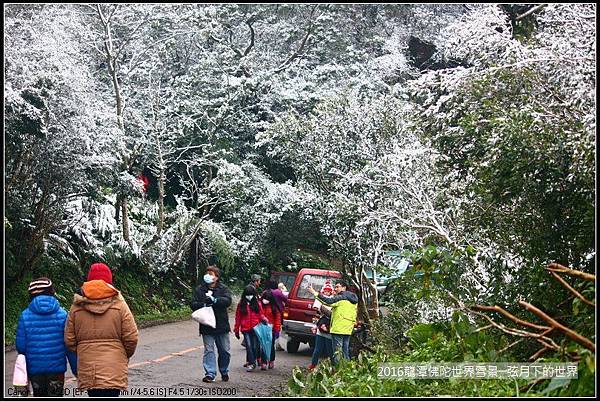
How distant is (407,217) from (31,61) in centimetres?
811

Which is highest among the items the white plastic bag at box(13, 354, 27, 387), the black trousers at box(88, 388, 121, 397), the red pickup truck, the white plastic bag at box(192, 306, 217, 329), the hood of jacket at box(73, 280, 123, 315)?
the hood of jacket at box(73, 280, 123, 315)

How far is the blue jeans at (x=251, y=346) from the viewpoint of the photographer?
46.4ft

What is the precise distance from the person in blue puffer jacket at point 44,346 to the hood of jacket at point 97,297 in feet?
1.07

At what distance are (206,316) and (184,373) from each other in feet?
7.51

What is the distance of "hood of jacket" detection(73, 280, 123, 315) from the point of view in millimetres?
7633

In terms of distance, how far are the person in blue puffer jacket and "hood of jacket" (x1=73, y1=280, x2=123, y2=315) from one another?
0.33 m

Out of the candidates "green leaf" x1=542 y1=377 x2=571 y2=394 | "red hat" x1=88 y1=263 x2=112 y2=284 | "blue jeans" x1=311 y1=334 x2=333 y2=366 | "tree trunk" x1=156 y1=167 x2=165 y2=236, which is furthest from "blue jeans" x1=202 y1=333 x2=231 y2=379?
"tree trunk" x1=156 y1=167 x2=165 y2=236

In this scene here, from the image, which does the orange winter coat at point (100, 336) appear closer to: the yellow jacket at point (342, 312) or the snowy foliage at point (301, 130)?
the snowy foliage at point (301, 130)

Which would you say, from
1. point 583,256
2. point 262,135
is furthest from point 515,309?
point 262,135

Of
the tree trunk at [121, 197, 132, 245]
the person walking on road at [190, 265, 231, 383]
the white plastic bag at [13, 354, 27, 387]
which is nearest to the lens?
the white plastic bag at [13, 354, 27, 387]

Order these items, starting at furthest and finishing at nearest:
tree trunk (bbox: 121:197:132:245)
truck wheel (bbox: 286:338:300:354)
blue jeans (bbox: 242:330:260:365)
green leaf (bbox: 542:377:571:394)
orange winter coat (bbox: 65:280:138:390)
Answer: tree trunk (bbox: 121:197:132:245)
truck wheel (bbox: 286:338:300:354)
blue jeans (bbox: 242:330:260:365)
orange winter coat (bbox: 65:280:138:390)
green leaf (bbox: 542:377:571:394)

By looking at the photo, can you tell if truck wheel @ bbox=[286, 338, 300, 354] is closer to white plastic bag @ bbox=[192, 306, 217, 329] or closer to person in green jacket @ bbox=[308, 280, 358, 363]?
person in green jacket @ bbox=[308, 280, 358, 363]

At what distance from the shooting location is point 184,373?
13711mm

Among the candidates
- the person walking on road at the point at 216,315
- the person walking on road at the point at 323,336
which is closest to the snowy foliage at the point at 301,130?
the person walking on road at the point at 323,336
